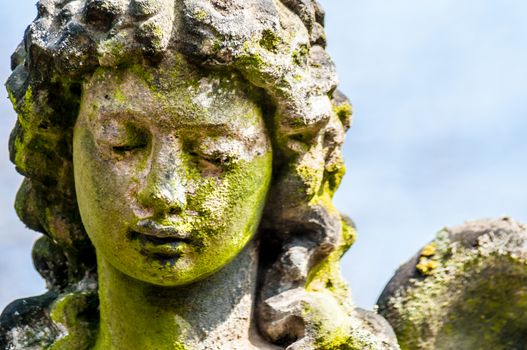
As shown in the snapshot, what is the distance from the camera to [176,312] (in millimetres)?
3928

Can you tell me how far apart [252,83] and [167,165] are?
48 cm

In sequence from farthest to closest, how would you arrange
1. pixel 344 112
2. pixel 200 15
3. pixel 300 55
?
pixel 344 112
pixel 300 55
pixel 200 15

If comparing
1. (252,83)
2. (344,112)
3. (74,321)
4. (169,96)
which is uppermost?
(344,112)

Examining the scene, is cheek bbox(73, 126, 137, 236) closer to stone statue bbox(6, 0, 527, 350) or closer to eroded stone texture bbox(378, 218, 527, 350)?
stone statue bbox(6, 0, 527, 350)

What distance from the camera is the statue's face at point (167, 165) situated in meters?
3.58

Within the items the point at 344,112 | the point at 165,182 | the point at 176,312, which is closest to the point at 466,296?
the point at 344,112

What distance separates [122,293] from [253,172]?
0.79 metres

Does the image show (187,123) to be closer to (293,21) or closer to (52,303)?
(293,21)

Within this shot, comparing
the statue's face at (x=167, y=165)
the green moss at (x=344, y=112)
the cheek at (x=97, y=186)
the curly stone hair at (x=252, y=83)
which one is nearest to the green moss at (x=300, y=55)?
the curly stone hair at (x=252, y=83)

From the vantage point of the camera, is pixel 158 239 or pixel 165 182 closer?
pixel 165 182

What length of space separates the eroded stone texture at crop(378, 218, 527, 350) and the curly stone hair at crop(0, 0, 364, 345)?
49 cm

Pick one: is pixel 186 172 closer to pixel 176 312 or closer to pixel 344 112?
pixel 176 312

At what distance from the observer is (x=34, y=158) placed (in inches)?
163

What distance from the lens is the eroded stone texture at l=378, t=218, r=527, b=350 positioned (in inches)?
184
